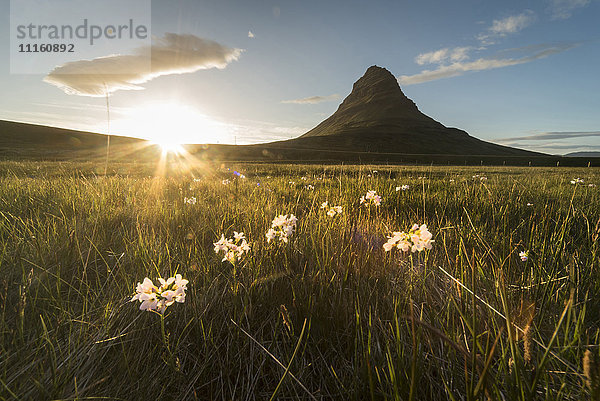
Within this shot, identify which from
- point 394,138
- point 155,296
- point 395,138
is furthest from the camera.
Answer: point 395,138

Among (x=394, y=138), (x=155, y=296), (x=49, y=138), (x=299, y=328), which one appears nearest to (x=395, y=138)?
(x=394, y=138)

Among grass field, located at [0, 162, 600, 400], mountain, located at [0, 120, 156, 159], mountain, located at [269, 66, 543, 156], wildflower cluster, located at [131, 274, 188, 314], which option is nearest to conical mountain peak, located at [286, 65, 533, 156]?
mountain, located at [269, 66, 543, 156]

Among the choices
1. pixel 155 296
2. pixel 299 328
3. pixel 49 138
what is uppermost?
pixel 49 138

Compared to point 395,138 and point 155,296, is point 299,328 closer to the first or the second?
point 155,296

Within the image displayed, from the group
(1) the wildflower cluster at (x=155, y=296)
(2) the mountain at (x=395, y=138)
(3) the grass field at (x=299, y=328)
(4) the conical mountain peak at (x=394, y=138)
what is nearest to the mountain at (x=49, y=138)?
(2) the mountain at (x=395, y=138)

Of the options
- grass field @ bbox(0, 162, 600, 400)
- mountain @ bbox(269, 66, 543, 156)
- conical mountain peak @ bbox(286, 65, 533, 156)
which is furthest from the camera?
mountain @ bbox(269, 66, 543, 156)

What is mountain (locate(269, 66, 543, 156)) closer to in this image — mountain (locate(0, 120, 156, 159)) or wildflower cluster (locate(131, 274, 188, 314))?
mountain (locate(0, 120, 156, 159))

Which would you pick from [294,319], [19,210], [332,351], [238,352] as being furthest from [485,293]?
[19,210]

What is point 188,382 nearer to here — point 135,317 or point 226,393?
point 226,393

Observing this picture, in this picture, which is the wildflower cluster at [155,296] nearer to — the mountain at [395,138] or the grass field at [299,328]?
the grass field at [299,328]

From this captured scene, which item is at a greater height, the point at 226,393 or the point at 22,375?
the point at 22,375

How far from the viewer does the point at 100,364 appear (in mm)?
1174

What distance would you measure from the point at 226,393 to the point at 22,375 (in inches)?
32.6

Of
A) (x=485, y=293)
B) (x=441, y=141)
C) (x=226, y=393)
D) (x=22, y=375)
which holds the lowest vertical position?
(x=226, y=393)
